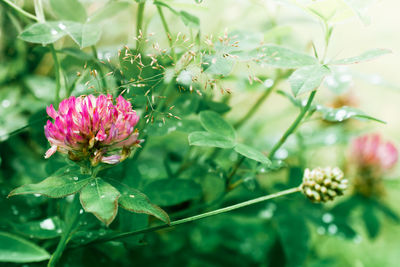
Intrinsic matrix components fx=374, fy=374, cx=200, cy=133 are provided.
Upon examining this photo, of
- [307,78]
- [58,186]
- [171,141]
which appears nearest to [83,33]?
[58,186]

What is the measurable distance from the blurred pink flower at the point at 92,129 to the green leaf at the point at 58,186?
29 mm

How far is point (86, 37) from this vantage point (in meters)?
0.60

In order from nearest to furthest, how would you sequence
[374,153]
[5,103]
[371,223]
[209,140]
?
[209,140]
[5,103]
[371,223]
[374,153]

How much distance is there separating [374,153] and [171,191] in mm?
888

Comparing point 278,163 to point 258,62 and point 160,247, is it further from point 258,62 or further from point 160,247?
point 160,247

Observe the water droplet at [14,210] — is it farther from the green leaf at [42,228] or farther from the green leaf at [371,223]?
the green leaf at [371,223]

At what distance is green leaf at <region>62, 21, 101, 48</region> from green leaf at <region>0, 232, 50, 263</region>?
32 centimetres

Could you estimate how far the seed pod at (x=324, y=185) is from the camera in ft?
1.92

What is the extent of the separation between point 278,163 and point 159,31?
42 centimetres

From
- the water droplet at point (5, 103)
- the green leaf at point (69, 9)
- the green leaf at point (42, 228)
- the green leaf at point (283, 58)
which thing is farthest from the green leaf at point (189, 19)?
the water droplet at point (5, 103)

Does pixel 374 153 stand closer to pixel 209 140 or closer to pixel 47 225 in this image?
pixel 209 140

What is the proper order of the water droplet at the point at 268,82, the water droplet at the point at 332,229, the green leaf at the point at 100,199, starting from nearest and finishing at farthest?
the green leaf at the point at 100,199 < the water droplet at the point at 268,82 < the water droplet at the point at 332,229

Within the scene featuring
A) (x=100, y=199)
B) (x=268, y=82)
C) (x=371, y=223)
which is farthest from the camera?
(x=371, y=223)

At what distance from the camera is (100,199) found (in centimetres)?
47
